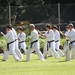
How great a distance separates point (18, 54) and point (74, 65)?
623 centimetres

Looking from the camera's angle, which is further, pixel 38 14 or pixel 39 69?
pixel 38 14

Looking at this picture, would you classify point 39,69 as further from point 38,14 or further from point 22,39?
point 38,14

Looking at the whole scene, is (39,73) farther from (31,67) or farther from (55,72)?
(31,67)

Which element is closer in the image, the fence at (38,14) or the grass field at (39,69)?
the grass field at (39,69)

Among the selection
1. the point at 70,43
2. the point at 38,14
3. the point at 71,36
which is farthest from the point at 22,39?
the point at 38,14

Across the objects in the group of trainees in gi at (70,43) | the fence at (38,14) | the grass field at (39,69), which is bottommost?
the grass field at (39,69)

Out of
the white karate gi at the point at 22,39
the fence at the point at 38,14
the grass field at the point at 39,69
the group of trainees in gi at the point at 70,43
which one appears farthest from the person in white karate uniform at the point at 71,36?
the fence at the point at 38,14

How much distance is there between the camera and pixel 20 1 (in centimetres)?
Answer: 5169

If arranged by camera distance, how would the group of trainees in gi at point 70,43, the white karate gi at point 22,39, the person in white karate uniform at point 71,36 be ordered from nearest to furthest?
1. the group of trainees in gi at point 70,43
2. the person in white karate uniform at point 71,36
3. the white karate gi at point 22,39

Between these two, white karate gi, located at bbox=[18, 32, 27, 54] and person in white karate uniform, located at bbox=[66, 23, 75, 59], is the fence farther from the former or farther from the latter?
person in white karate uniform, located at bbox=[66, 23, 75, 59]

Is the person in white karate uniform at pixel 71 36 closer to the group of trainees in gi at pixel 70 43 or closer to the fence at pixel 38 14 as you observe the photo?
the group of trainees in gi at pixel 70 43

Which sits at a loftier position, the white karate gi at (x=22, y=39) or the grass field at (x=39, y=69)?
the white karate gi at (x=22, y=39)


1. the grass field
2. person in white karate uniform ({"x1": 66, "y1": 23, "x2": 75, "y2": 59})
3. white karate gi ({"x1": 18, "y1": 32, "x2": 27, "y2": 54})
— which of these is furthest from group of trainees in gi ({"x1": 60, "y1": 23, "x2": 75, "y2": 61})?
white karate gi ({"x1": 18, "y1": 32, "x2": 27, "y2": 54})

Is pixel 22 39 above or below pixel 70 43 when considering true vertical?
above
